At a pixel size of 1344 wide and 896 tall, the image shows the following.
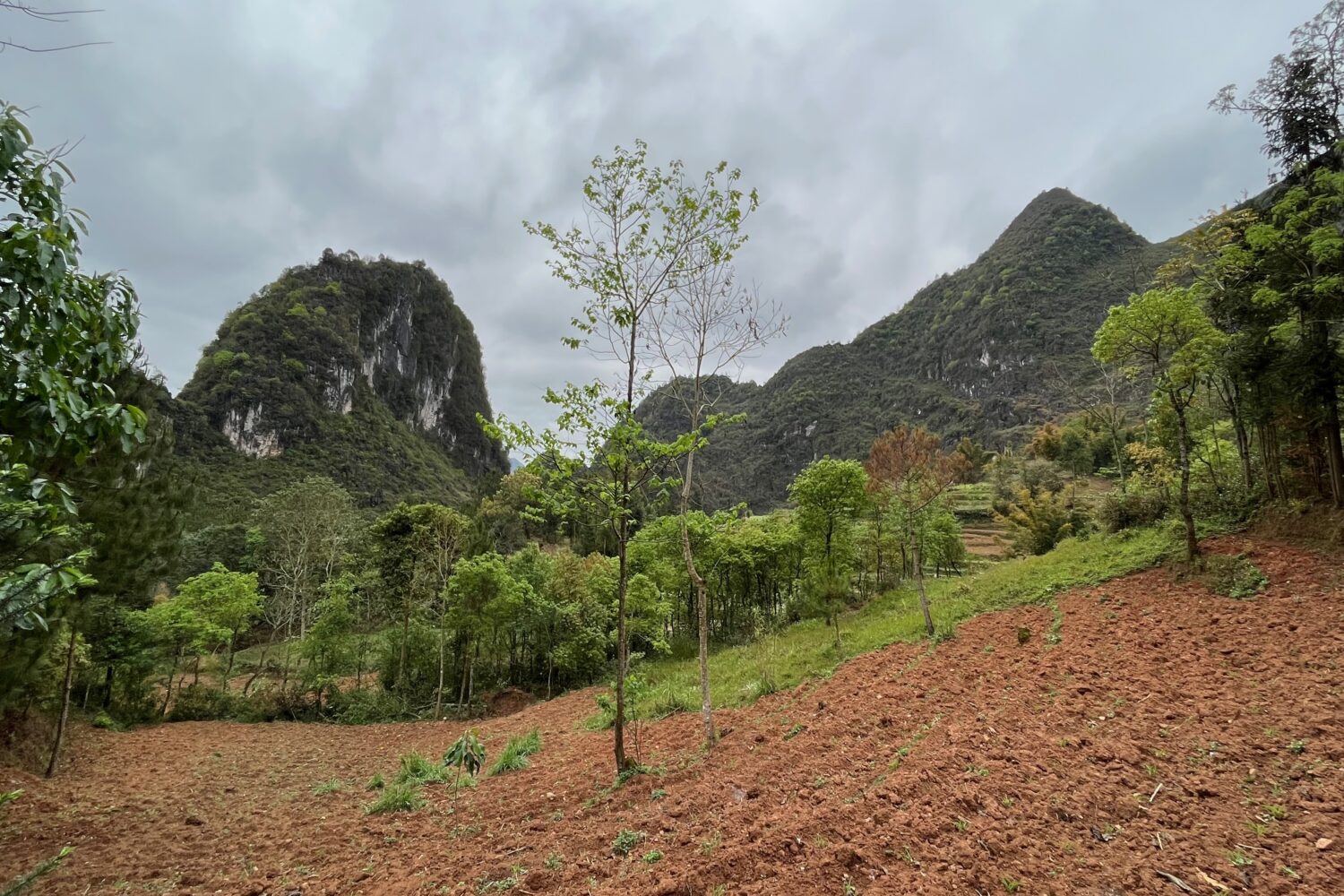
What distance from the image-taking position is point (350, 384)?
86312 mm

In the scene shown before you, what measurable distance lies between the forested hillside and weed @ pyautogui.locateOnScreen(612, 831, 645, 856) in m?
81.2

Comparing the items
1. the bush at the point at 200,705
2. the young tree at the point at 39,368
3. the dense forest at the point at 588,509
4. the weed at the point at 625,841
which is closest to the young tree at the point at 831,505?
the dense forest at the point at 588,509

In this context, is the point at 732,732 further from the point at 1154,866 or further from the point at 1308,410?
the point at 1308,410

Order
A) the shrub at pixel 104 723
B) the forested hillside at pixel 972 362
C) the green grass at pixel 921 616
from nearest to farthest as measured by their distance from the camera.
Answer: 1. the green grass at pixel 921 616
2. the shrub at pixel 104 723
3. the forested hillside at pixel 972 362

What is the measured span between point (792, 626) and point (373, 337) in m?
103

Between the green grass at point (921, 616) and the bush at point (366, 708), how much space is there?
914cm

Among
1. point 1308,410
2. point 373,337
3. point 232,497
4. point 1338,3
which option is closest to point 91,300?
point 1308,410

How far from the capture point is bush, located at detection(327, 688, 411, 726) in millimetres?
18656

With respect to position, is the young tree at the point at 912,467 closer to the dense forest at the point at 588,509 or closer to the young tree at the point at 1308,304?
the dense forest at the point at 588,509

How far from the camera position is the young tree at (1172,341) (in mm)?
10406

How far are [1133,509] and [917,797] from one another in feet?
57.7

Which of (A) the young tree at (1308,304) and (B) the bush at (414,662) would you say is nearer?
(A) the young tree at (1308,304)

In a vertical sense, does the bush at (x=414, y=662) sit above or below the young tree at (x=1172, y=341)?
below

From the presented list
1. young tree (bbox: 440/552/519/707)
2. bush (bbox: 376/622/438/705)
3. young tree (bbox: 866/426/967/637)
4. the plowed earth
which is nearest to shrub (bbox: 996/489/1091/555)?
young tree (bbox: 866/426/967/637)
